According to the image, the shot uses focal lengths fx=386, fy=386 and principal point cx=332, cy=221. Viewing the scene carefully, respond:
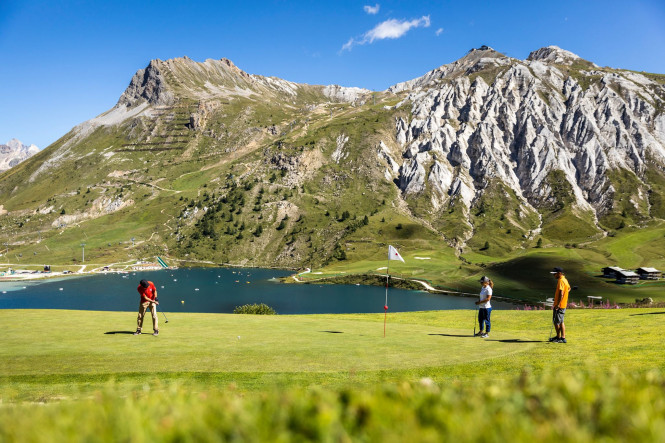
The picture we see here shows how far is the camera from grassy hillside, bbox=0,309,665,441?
9.40 ft

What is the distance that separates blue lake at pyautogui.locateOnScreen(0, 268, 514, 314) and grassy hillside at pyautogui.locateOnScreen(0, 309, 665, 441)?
95.5m

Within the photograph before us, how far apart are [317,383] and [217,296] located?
145825 millimetres

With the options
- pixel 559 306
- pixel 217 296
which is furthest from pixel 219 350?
pixel 217 296

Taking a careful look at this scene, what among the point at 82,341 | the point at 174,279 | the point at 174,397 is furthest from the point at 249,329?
the point at 174,279

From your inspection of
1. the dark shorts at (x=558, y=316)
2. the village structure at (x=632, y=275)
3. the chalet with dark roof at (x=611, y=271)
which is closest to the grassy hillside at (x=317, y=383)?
the dark shorts at (x=558, y=316)

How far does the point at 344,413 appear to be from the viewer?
3.29 meters

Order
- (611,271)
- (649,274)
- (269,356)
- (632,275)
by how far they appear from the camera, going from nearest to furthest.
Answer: (269,356), (632,275), (649,274), (611,271)

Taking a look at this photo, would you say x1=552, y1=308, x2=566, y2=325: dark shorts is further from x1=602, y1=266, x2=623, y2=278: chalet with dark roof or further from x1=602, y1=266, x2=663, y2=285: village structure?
x1=602, y1=266, x2=623, y2=278: chalet with dark roof

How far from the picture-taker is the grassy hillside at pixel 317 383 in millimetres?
2865

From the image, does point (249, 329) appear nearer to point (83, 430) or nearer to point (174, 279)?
point (83, 430)

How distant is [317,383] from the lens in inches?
428

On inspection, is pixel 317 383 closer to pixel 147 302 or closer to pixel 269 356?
pixel 269 356

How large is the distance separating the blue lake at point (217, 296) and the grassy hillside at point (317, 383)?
9548 cm

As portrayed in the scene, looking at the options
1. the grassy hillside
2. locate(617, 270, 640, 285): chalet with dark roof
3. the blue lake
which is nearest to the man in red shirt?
the grassy hillside
